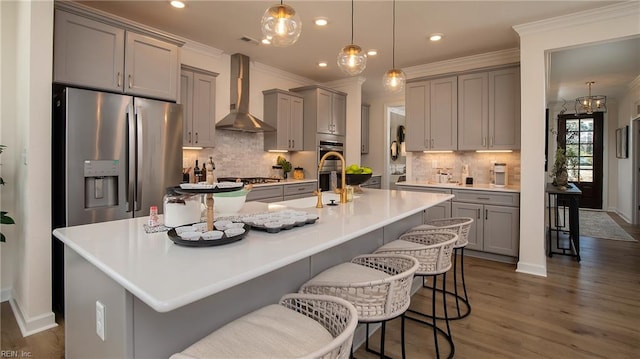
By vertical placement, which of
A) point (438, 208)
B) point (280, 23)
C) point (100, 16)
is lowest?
point (438, 208)

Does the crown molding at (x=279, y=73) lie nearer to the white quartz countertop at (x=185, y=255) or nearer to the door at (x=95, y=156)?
the door at (x=95, y=156)

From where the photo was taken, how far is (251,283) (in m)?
1.43

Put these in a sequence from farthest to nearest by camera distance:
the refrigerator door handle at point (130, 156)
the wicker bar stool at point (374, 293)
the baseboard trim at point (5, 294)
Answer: the baseboard trim at point (5, 294), the refrigerator door handle at point (130, 156), the wicker bar stool at point (374, 293)

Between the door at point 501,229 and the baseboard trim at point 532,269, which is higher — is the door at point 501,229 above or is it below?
above

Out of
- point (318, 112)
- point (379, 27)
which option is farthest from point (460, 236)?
point (318, 112)

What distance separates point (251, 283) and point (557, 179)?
4.94 metres

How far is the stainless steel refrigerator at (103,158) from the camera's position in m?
2.48

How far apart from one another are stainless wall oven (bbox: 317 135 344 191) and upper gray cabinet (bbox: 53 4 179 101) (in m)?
2.53

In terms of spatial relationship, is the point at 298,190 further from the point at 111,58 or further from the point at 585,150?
the point at 585,150

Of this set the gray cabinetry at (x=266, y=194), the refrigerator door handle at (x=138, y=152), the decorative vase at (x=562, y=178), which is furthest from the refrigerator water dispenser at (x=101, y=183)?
the decorative vase at (x=562, y=178)

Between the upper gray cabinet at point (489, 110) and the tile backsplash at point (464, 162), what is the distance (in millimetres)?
321

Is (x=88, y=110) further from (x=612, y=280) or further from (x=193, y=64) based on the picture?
(x=612, y=280)

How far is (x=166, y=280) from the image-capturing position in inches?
35.9

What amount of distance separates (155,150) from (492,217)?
3.78 metres
